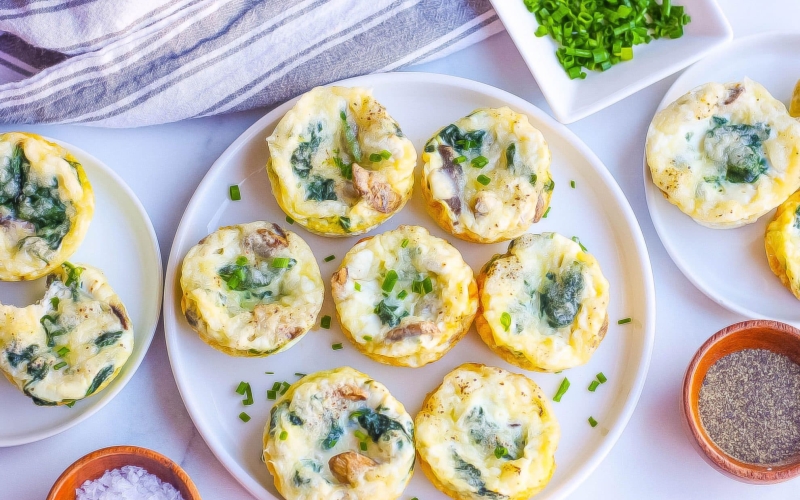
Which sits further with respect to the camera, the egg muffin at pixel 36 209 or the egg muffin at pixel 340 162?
the egg muffin at pixel 340 162

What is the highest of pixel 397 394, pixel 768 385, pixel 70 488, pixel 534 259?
pixel 534 259

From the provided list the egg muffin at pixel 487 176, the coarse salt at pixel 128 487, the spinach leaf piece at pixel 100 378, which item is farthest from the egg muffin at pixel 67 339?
the egg muffin at pixel 487 176

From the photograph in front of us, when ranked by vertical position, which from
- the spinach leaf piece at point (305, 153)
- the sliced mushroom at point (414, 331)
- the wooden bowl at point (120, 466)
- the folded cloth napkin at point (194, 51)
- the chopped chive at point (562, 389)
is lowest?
the chopped chive at point (562, 389)

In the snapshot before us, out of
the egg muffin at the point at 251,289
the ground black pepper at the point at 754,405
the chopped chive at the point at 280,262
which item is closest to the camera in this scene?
the egg muffin at the point at 251,289

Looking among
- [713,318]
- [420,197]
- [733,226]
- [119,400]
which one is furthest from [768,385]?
[119,400]

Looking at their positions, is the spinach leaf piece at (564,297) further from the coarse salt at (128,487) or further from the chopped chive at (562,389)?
the coarse salt at (128,487)

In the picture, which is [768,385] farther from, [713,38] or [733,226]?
[713,38]

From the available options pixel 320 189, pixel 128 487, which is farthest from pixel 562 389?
pixel 128 487

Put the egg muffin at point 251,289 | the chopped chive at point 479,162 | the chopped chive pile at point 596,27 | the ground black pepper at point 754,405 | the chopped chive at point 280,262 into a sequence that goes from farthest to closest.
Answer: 1. the chopped chive pile at point 596,27
2. the ground black pepper at point 754,405
3. the chopped chive at point 479,162
4. the chopped chive at point 280,262
5. the egg muffin at point 251,289
